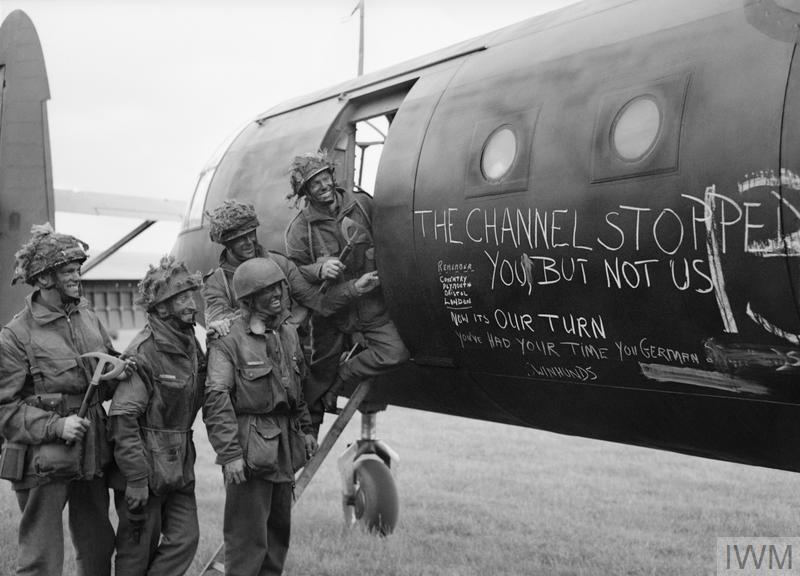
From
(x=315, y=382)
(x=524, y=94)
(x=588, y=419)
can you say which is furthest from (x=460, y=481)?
(x=524, y=94)

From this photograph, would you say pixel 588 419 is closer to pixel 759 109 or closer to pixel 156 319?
pixel 759 109

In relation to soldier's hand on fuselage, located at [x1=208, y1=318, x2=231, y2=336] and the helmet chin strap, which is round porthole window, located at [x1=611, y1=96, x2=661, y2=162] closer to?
soldier's hand on fuselage, located at [x1=208, y1=318, x2=231, y2=336]

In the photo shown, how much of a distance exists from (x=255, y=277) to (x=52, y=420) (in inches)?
55.5

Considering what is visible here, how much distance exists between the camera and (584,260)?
4.79 m

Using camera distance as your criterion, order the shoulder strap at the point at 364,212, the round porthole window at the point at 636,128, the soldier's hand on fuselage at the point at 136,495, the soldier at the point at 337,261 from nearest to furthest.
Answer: the round porthole window at the point at 636,128 → the soldier's hand on fuselage at the point at 136,495 → the soldier at the point at 337,261 → the shoulder strap at the point at 364,212

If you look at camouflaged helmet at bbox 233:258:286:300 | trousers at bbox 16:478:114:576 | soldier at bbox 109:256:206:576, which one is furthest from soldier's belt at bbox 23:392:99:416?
camouflaged helmet at bbox 233:258:286:300

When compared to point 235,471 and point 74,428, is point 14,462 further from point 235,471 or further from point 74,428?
point 235,471

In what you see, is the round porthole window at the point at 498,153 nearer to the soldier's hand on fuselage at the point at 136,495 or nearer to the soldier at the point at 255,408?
the soldier at the point at 255,408

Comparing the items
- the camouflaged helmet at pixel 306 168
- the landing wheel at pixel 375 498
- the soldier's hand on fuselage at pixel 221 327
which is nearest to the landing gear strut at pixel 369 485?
the landing wheel at pixel 375 498

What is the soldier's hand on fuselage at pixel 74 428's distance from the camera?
5145mm

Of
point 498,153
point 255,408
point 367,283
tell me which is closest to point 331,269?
point 367,283

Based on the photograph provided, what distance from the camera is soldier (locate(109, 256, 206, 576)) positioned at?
519 centimetres

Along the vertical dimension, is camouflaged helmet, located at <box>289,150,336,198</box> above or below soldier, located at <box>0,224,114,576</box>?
above

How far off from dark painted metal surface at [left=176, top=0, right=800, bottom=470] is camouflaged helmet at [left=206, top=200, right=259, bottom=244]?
86 cm
